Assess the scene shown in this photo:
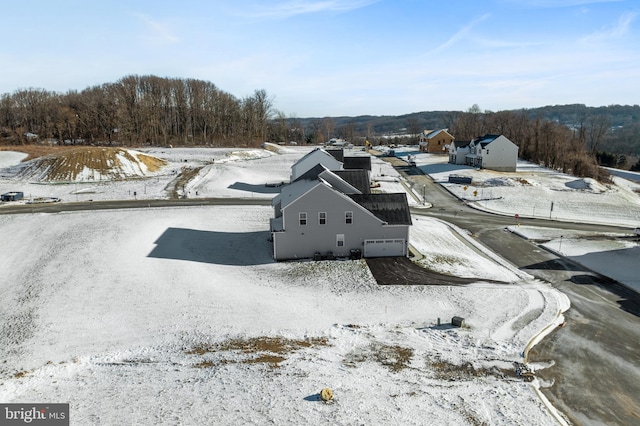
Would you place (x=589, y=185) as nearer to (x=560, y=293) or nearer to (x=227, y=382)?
(x=560, y=293)

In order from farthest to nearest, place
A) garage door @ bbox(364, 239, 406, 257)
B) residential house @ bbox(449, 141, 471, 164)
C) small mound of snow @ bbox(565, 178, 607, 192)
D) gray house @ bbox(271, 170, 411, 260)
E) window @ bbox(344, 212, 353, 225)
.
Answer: residential house @ bbox(449, 141, 471, 164)
small mound of snow @ bbox(565, 178, 607, 192)
garage door @ bbox(364, 239, 406, 257)
window @ bbox(344, 212, 353, 225)
gray house @ bbox(271, 170, 411, 260)

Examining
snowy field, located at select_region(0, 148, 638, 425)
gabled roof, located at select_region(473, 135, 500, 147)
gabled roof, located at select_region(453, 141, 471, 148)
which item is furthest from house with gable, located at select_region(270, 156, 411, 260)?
gabled roof, located at select_region(453, 141, 471, 148)

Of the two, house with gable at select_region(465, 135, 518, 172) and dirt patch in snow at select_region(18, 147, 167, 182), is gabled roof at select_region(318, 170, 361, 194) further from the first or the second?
house with gable at select_region(465, 135, 518, 172)

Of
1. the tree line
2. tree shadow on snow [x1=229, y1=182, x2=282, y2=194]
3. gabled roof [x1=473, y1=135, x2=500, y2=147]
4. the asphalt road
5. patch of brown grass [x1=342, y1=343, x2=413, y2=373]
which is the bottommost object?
the asphalt road

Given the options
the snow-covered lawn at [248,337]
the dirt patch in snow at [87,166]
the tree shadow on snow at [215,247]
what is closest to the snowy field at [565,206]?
the snow-covered lawn at [248,337]

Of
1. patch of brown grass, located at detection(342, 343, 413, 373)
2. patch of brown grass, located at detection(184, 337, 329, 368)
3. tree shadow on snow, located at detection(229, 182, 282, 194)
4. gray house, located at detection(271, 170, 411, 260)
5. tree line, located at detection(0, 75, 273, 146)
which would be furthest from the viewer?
tree line, located at detection(0, 75, 273, 146)

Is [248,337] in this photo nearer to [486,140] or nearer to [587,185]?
[587,185]
